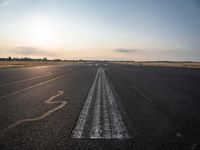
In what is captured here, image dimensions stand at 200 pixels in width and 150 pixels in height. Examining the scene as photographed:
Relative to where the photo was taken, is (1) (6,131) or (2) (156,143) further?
(1) (6,131)

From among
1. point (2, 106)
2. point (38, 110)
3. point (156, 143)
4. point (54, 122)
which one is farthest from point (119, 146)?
point (2, 106)

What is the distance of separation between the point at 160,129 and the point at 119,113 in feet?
6.24

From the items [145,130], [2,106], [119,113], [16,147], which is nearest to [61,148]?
[16,147]

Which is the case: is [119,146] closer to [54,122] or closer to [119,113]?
[54,122]

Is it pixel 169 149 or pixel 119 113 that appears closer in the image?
pixel 169 149

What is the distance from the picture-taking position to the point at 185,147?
4.27 meters

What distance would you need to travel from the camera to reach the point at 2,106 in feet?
27.1

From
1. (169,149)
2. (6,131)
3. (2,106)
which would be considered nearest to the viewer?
(169,149)

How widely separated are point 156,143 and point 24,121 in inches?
139

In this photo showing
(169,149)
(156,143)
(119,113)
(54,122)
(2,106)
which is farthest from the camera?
(2,106)

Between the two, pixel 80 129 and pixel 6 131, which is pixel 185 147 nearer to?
pixel 80 129

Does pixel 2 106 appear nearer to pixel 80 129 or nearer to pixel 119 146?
pixel 80 129

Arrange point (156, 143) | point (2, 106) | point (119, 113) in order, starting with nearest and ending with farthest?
point (156, 143) → point (119, 113) → point (2, 106)

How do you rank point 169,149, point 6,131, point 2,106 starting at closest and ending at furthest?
point 169,149
point 6,131
point 2,106
